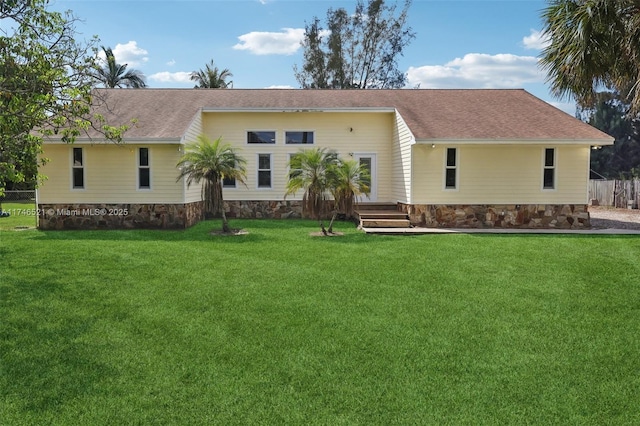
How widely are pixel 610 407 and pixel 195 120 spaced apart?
570 inches

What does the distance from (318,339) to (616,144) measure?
47.1m

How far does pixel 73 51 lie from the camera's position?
8758 mm

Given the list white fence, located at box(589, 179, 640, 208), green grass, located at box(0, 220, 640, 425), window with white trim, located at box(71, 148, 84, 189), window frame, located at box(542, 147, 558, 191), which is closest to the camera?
green grass, located at box(0, 220, 640, 425)

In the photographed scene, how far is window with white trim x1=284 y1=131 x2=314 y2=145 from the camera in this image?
55.2ft

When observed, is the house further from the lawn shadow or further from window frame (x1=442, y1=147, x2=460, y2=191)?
the lawn shadow

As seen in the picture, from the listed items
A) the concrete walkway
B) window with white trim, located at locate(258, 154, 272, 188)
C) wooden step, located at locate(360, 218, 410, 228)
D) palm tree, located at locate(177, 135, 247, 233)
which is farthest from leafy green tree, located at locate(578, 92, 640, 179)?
palm tree, located at locate(177, 135, 247, 233)

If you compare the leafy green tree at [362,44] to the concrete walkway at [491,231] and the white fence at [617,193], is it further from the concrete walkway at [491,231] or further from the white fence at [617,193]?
the concrete walkway at [491,231]

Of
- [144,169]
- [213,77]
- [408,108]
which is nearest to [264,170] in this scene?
[144,169]

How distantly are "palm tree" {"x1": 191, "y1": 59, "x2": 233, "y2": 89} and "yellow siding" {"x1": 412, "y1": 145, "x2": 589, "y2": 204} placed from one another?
24.0 meters

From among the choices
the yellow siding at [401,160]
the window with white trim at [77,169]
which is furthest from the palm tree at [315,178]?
the window with white trim at [77,169]

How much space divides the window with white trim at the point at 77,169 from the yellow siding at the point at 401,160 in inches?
412

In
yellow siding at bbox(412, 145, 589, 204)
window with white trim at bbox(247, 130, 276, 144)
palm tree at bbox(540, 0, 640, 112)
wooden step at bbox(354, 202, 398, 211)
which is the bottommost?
wooden step at bbox(354, 202, 398, 211)

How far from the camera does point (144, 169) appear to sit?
14.2 metres

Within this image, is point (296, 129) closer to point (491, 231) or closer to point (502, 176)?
point (502, 176)
